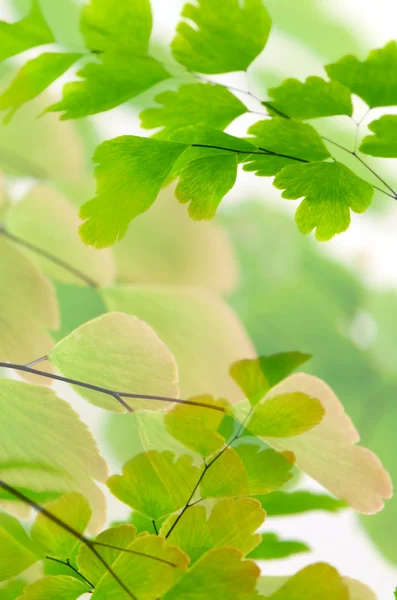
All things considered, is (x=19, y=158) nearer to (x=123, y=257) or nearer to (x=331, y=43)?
(x=123, y=257)

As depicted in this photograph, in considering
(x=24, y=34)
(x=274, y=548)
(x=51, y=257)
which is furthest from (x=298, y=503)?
(x=24, y=34)

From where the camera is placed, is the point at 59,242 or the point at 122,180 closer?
the point at 122,180

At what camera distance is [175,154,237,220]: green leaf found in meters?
0.30

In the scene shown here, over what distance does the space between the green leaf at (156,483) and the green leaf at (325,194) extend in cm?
15

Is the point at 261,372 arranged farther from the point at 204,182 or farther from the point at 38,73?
the point at 38,73

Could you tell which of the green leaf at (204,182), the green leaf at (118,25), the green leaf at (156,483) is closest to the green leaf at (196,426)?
the green leaf at (156,483)

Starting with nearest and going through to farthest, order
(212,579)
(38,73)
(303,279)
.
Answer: (212,579) → (38,73) → (303,279)

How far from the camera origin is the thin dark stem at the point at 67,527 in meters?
0.28

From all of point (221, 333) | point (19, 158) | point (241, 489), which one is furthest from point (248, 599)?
point (19, 158)

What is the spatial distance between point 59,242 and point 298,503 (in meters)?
0.26

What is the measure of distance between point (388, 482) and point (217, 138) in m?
0.22

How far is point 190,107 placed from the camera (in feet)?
1.14

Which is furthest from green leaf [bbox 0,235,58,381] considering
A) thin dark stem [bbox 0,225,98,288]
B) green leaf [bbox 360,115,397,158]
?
green leaf [bbox 360,115,397,158]

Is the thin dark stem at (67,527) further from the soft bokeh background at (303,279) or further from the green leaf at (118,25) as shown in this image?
the green leaf at (118,25)
